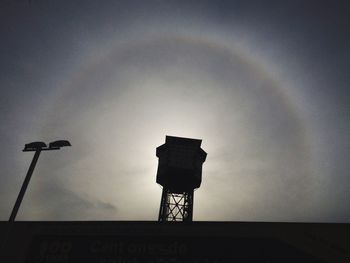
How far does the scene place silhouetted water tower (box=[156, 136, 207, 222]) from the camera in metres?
29.5

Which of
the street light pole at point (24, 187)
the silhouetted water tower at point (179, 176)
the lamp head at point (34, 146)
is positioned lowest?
the street light pole at point (24, 187)

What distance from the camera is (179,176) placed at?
29.6m

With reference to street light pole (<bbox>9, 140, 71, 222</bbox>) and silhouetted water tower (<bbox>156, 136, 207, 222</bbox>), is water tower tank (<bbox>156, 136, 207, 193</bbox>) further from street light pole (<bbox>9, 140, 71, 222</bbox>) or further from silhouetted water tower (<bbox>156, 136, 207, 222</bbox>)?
street light pole (<bbox>9, 140, 71, 222</bbox>)

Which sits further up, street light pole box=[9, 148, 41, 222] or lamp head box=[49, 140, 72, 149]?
lamp head box=[49, 140, 72, 149]

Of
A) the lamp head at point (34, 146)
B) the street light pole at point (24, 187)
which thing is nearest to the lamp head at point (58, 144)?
the lamp head at point (34, 146)

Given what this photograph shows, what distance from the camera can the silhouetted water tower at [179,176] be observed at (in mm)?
29484

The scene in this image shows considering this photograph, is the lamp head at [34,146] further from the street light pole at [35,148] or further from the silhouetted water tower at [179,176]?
the silhouetted water tower at [179,176]

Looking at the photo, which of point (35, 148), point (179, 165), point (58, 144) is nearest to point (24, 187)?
point (35, 148)

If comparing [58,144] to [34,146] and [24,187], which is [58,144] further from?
[24,187]

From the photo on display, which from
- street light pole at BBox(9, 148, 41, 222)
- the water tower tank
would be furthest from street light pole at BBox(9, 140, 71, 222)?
the water tower tank
